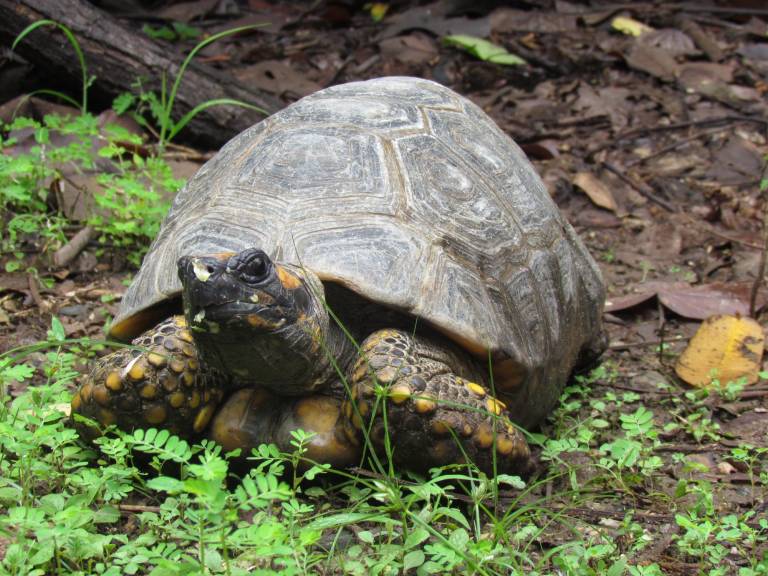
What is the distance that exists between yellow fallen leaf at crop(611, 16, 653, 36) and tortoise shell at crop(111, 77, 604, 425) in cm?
496

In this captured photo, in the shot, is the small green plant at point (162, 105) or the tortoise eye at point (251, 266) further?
the small green plant at point (162, 105)

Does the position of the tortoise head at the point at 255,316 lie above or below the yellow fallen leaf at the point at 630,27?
above

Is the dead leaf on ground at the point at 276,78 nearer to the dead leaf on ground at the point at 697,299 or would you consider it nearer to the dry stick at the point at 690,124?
the dry stick at the point at 690,124

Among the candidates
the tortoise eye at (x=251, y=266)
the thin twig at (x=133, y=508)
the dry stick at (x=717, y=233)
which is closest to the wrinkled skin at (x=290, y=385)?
the tortoise eye at (x=251, y=266)

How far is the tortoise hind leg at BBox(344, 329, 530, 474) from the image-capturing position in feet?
9.50

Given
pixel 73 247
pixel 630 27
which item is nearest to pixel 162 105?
pixel 73 247

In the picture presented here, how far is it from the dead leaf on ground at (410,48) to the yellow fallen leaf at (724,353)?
14.4ft

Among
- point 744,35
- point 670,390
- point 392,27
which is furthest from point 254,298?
point 744,35

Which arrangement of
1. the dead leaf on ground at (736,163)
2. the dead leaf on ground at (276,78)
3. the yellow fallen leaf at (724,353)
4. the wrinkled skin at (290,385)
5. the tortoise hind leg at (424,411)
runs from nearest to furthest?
the wrinkled skin at (290,385)
the tortoise hind leg at (424,411)
the yellow fallen leaf at (724,353)
the dead leaf on ground at (736,163)
the dead leaf on ground at (276,78)

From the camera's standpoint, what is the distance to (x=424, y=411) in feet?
9.46

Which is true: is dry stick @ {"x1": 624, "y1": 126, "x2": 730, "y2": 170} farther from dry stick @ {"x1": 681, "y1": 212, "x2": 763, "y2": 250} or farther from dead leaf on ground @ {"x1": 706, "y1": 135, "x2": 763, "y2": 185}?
dry stick @ {"x1": 681, "y1": 212, "x2": 763, "y2": 250}

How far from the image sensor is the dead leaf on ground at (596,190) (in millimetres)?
6242

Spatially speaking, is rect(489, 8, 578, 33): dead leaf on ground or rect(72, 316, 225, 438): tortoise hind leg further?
rect(489, 8, 578, 33): dead leaf on ground

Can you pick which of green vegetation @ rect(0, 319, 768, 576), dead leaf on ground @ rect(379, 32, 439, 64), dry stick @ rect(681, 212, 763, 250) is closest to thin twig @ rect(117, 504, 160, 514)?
green vegetation @ rect(0, 319, 768, 576)
